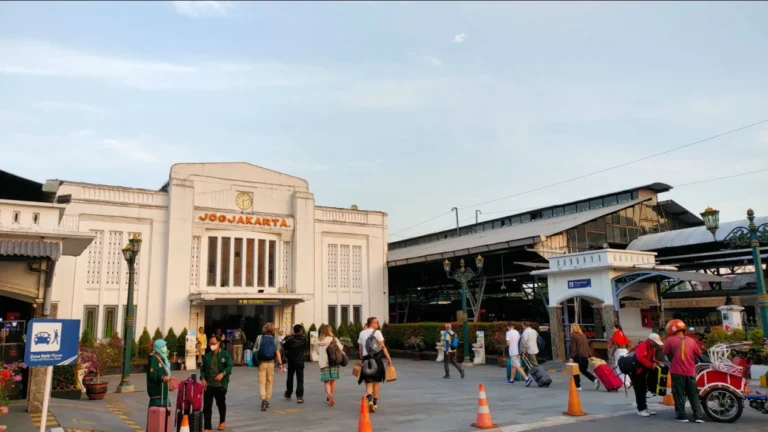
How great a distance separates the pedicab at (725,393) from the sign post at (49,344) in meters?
9.82

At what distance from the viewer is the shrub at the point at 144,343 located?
24.3m

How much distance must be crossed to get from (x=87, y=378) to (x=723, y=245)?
26.6 metres

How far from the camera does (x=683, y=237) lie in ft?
91.7

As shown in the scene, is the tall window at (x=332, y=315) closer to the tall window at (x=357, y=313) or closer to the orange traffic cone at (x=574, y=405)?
the tall window at (x=357, y=313)

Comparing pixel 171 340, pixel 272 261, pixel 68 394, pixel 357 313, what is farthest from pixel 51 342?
pixel 357 313

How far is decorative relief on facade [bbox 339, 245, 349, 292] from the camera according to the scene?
104ft

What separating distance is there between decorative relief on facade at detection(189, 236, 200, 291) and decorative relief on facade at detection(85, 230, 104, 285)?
3.86m

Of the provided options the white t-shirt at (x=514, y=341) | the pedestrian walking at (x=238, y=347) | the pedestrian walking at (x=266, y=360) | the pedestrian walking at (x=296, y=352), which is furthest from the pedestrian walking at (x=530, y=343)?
the pedestrian walking at (x=238, y=347)

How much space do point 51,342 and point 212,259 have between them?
67.5ft

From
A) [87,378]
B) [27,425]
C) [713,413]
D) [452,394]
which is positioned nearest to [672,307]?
[452,394]

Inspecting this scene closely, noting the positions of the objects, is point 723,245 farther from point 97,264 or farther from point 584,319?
point 97,264

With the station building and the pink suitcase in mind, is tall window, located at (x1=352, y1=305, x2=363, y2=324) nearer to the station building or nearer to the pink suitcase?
the station building

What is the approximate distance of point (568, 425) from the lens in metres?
9.46

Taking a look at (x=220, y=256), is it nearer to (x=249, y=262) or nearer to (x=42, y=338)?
(x=249, y=262)
